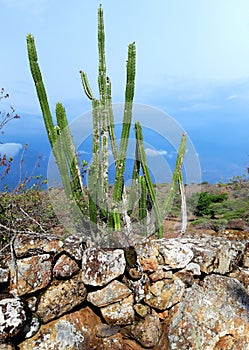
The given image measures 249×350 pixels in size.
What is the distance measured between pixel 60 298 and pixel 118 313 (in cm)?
51

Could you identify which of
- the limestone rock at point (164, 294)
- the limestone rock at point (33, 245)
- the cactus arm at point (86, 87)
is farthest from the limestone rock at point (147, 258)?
the cactus arm at point (86, 87)

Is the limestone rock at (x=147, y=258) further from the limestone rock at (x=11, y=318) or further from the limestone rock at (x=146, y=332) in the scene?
the limestone rock at (x=11, y=318)

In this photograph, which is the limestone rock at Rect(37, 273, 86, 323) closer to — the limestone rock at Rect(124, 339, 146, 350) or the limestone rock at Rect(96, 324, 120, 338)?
the limestone rock at Rect(96, 324, 120, 338)

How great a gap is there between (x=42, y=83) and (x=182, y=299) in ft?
8.49

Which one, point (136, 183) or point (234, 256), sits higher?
point (136, 183)

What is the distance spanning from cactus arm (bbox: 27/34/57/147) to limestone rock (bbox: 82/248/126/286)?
1.38 m

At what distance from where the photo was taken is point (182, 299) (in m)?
3.03

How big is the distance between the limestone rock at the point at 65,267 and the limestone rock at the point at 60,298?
0.06 meters

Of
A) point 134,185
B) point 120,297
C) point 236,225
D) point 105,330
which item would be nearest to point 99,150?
point 134,185

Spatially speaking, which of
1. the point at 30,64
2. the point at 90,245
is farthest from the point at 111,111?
the point at 90,245

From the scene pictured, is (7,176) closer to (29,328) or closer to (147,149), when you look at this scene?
(147,149)

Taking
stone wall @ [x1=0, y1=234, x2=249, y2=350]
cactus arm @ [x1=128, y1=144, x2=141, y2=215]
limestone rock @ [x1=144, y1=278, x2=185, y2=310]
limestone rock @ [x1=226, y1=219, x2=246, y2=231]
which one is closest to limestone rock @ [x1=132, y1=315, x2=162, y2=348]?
stone wall @ [x1=0, y1=234, x2=249, y2=350]

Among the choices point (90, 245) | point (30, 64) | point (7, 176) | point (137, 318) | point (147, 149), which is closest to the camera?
point (137, 318)

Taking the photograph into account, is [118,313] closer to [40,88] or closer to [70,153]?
[70,153]
